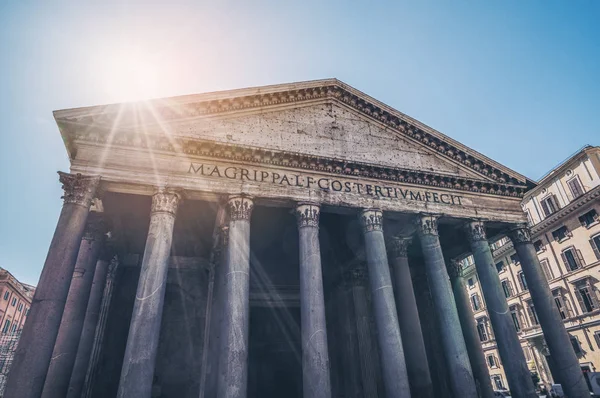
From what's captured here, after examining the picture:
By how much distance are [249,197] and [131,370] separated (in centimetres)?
498

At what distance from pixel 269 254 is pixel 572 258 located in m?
23.6

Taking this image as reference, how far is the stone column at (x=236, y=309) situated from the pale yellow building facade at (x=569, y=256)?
57.4 ft

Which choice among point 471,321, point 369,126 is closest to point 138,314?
point 369,126

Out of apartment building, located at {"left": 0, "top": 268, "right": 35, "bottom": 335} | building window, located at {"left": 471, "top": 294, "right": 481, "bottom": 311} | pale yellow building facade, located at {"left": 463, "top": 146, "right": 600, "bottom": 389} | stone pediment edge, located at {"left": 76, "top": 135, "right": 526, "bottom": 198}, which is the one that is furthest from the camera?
apartment building, located at {"left": 0, "top": 268, "right": 35, "bottom": 335}

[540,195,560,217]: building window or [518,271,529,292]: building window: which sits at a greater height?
[540,195,560,217]: building window

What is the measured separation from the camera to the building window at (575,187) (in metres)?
24.4

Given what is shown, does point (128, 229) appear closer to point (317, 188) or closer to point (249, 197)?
point (249, 197)

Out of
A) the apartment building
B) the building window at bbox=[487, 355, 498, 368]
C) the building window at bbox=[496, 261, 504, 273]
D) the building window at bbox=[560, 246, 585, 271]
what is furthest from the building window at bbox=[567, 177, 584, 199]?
the apartment building

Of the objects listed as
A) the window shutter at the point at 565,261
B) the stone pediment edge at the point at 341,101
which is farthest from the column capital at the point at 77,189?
the window shutter at the point at 565,261

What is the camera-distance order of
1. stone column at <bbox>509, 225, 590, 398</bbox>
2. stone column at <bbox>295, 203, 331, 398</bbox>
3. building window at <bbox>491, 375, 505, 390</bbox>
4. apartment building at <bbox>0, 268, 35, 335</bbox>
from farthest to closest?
1. apartment building at <bbox>0, 268, 35, 335</bbox>
2. building window at <bbox>491, 375, 505, 390</bbox>
3. stone column at <bbox>509, 225, 590, 398</bbox>
4. stone column at <bbox>295, 203, 331, 398</bbox>

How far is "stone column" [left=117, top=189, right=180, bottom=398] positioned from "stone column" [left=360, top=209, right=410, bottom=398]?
5646 mm

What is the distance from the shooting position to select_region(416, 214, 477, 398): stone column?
364 inches

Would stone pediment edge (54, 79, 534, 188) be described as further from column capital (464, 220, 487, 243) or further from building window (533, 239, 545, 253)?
building window (533, 239, 545, 253)

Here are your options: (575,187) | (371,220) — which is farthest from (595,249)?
(371,220)
